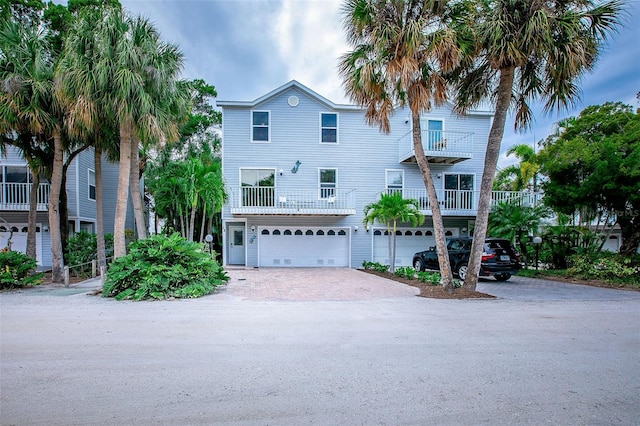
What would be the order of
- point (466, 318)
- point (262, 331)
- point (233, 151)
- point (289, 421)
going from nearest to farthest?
point (289, 421) < point (262, 331) < point (466, 318) < point (233, 151)

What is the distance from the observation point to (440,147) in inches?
693

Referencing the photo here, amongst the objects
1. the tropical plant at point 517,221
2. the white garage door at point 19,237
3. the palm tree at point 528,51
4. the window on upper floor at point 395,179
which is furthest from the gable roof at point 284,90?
the white garage door at point 19,237

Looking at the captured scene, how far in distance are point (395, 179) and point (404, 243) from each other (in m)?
3.47

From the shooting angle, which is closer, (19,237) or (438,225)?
(438,225)

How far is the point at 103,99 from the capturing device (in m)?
10.0

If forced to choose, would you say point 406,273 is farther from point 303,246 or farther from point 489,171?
point 303,246

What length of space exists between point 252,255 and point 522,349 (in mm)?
14140

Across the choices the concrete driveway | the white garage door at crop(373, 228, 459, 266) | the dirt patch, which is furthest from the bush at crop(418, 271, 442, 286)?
the white garage door at crop(373, 228, 459, 266)

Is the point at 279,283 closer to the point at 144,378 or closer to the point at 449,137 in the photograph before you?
the point at 144,378

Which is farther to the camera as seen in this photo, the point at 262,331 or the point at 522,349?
the point at 262,331

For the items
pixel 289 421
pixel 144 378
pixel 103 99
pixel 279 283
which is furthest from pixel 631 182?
pixel 103 99

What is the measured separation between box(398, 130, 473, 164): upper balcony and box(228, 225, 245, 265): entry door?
30.7ft

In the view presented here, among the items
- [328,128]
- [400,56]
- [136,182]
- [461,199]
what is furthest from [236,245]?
[400,56]

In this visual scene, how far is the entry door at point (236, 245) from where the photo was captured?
60.6 ft
